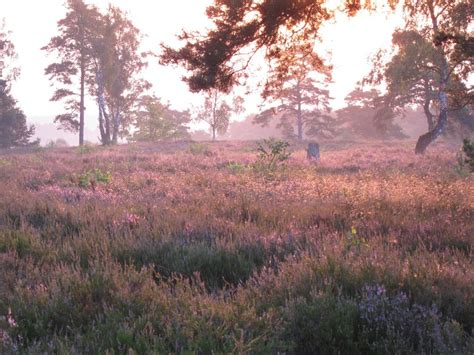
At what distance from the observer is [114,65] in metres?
37.1

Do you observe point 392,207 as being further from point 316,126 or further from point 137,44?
point 316,126

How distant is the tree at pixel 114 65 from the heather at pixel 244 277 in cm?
2948

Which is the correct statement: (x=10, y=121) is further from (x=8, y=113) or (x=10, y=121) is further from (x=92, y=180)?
(x=92, y=180)

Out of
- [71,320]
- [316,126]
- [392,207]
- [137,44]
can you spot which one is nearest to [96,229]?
[71,320]

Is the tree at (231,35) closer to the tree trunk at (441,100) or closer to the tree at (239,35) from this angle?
the tree at (239,35)

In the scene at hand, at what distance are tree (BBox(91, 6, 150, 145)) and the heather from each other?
96.7 feet

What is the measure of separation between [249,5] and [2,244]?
18.1ft

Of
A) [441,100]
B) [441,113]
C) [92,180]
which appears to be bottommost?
[92,180]

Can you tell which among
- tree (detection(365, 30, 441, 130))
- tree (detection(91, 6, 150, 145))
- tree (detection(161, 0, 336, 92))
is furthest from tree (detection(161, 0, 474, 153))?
tree (detection(91, 6, 150, 145))

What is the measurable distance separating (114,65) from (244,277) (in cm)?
3622

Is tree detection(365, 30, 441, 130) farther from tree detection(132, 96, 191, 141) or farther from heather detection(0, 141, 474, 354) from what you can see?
tree detection(132, 96, 191, 141)

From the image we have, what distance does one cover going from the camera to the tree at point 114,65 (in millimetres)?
35438

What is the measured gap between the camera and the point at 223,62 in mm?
7723

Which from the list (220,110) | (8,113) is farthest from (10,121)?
(220,110)
